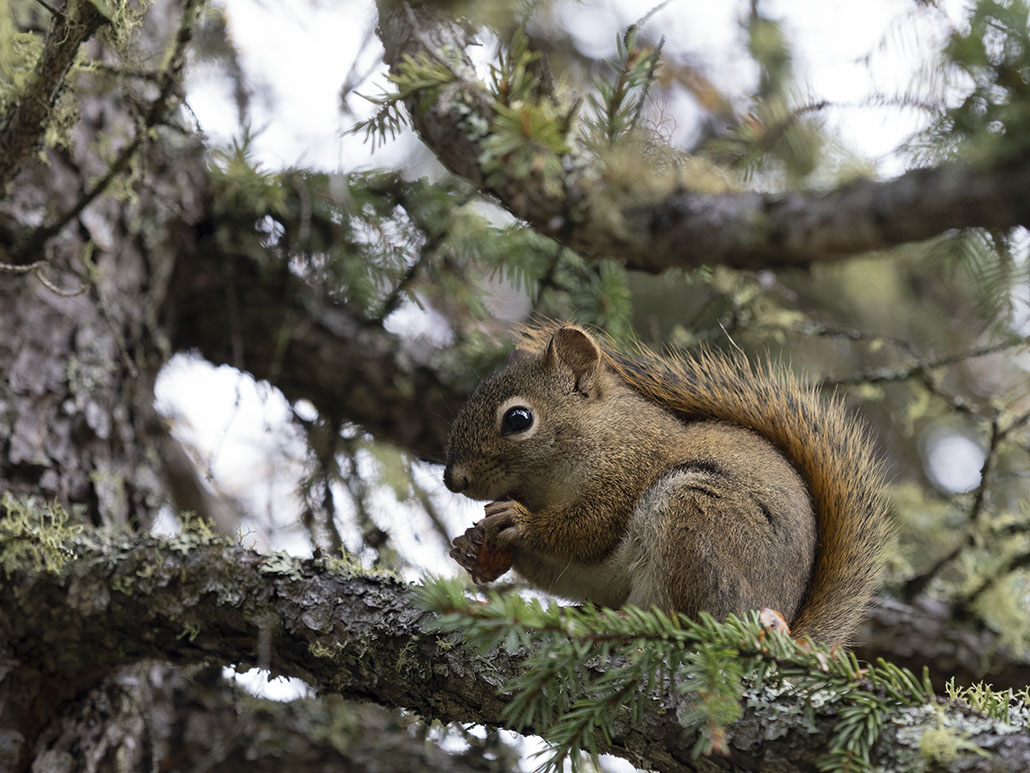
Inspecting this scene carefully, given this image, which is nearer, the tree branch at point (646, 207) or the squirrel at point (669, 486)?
the tree branch at point (646, 207)

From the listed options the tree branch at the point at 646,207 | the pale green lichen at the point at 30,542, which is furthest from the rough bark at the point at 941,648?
the pale green lichen at the point at 30,542

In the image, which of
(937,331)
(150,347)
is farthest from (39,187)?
(937,331)

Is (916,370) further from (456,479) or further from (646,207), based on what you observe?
(456,479)

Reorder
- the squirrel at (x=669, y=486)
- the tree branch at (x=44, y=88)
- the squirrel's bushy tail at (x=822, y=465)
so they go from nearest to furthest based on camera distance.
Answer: the tree branch at (x=44, y=88)
the squirrel at (x=669, y=486)
the squirrel's bushy tail at (x=822, y=465)

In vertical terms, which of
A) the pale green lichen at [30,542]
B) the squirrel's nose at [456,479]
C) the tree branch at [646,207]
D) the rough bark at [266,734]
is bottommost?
the rough bark at [266,734]

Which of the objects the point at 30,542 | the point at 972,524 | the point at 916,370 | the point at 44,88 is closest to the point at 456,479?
the point at 30,542

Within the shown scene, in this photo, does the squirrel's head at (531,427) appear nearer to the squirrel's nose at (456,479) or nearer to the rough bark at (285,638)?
the squirrel's nose at (456,479)

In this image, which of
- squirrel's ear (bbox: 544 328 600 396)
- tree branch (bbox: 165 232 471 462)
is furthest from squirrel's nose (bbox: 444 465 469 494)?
tree branch (bbox: 165 232 471 462)

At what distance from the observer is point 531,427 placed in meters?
2.17

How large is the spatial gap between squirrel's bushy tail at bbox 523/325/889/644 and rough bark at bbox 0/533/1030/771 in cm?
59

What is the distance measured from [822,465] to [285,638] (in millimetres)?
1175

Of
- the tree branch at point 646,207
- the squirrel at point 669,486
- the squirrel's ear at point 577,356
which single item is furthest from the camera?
the squirrel's ear at point 577,356

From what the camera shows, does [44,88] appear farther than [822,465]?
No

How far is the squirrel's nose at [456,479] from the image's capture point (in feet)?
7.04
